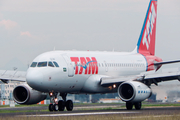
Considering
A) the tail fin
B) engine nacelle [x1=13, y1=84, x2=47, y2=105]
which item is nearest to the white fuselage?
engine nacelle [x1=13, y1=84, x2=47, y2=105]

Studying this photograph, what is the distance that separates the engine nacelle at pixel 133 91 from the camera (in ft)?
104

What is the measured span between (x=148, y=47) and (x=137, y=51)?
2.01 m

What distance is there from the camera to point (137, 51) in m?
44.2

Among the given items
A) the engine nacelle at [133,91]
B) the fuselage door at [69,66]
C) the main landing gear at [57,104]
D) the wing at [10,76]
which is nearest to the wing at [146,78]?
the engine nacelle at [133,91]

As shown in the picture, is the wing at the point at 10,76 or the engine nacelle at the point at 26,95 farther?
the wing at the point at 10,76

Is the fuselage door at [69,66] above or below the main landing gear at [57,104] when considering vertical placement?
above

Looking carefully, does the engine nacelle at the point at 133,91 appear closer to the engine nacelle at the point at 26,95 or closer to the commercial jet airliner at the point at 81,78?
the commercial jet airliner at the point at 81,78

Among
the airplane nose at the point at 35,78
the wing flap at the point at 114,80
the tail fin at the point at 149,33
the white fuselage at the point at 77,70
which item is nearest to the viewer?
the airplane nose at the point at 35,78

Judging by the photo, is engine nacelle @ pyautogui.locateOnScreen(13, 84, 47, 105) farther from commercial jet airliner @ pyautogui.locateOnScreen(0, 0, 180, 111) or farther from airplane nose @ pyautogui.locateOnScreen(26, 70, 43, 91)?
airplane nose @ pyautogui.locateOnScreen(26, 70, 43, 91)

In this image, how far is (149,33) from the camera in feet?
151

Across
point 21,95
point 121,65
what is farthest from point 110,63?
point 21,95

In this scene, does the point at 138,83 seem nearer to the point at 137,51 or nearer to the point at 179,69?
the point at 179,69

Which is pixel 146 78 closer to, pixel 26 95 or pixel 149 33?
pixel 26 95

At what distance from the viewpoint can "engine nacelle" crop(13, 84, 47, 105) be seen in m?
33.9
